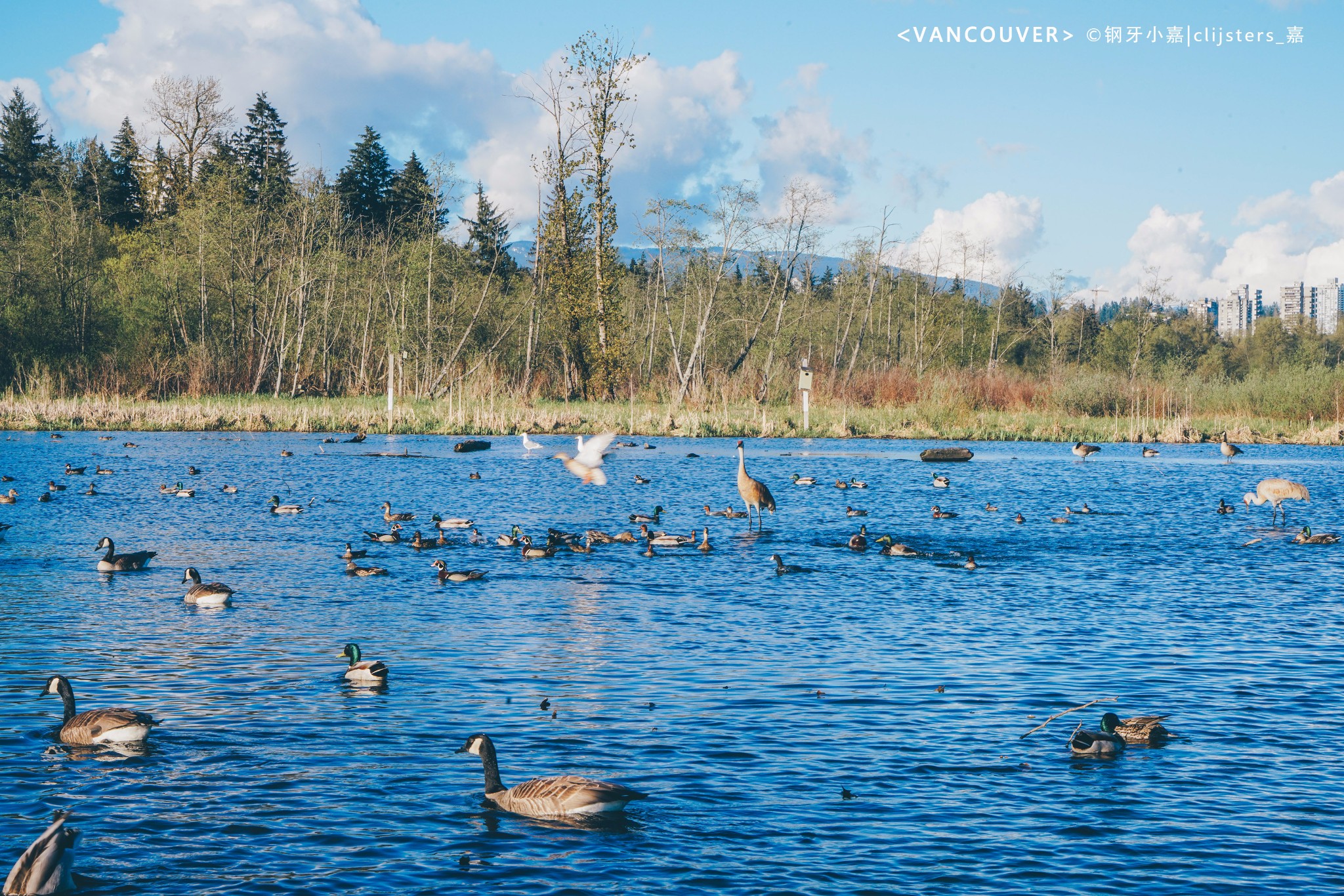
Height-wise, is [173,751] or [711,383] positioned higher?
[711,383]

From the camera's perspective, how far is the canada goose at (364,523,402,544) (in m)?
24.7

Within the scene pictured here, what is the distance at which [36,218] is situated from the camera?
215 ft

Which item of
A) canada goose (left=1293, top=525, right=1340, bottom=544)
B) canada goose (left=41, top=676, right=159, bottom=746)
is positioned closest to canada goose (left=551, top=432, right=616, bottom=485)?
canada goose (left=41, top=676, right=159, bottom=746)

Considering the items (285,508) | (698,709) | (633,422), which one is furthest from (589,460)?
(633,422)

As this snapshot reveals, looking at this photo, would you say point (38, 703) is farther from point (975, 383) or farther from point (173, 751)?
point (975, 383)

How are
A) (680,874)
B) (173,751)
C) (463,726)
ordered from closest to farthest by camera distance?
1. (680,874)
2. (173,751)
3. (463,726)

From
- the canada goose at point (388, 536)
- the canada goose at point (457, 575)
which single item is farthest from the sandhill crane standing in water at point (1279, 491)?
the canada goose at point (388, 536)

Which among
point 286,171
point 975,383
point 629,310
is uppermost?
point 286,171

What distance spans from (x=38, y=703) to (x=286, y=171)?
89.9 meters

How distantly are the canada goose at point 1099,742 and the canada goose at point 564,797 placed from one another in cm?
429

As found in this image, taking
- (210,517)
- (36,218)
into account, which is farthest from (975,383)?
(36,218)

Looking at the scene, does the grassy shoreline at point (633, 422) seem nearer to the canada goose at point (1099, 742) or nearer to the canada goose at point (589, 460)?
the canada goose at point (589, 460)

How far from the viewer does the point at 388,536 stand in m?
24.9

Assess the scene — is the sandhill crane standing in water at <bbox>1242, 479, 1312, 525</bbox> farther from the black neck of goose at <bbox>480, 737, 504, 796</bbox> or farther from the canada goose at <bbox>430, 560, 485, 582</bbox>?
the black neck of goose at <bbox>480, 737, 504, 796</bbox>
